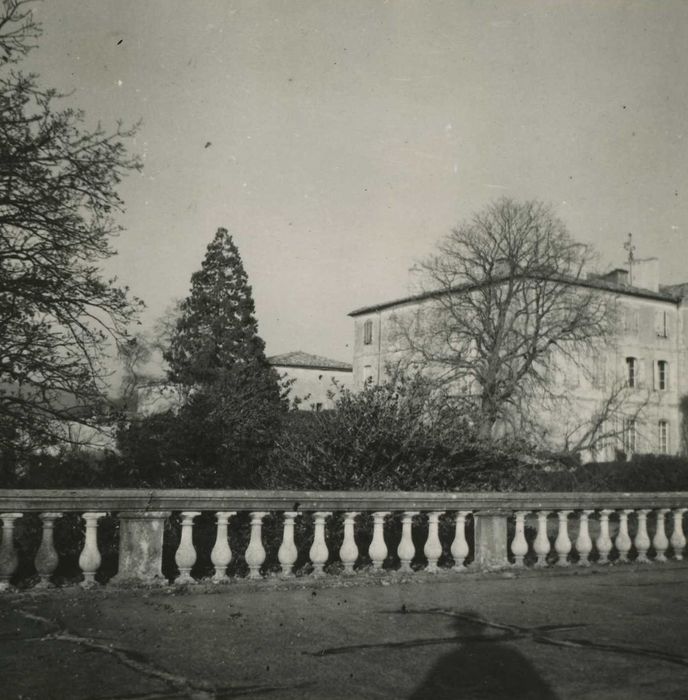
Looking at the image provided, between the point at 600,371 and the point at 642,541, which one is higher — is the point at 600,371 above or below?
above

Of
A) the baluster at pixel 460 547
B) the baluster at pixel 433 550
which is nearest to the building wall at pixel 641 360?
the baluster at pixel 460 547

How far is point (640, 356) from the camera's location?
49719mm

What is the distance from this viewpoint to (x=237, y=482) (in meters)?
11.3

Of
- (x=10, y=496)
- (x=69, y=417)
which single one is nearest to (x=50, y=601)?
(x=10, y=496)

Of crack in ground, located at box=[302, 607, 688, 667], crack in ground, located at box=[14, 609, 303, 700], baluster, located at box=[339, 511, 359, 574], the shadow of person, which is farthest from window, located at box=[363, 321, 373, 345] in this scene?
crack in ground, located at box=[14, 609, 303, 700]

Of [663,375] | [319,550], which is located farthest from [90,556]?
[663,375]

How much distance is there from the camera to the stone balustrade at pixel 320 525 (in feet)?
20.3

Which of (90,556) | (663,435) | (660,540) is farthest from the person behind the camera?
(663,435)

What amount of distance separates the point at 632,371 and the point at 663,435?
4.78 m

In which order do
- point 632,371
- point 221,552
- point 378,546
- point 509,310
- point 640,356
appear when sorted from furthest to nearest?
point 640,356 < point 632,371 < point 509,310 < point 378,546 < point 221,552

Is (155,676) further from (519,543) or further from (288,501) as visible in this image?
(519,543)

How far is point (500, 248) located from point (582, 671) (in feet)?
→ 108

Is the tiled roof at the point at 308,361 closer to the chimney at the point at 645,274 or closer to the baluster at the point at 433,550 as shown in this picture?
the chimney at the point at 645,274

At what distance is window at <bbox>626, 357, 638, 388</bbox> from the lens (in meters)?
48.7
